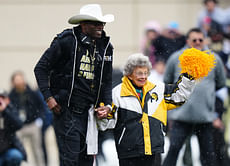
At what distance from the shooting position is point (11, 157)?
30.6 feet

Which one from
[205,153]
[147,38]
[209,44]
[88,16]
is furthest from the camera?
[147,38]

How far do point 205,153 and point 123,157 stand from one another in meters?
2.15

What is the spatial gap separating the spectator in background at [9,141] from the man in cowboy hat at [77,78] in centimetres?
223

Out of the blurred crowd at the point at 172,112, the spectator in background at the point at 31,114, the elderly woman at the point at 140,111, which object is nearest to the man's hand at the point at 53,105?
the elderly woman at the point at 140,111

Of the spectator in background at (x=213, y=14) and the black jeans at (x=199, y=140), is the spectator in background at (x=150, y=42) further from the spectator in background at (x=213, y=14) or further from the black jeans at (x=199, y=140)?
the black jeans at (x=199, y=140)

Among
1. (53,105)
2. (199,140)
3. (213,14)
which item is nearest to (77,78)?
(53,105)

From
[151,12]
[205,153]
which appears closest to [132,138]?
[205,153]

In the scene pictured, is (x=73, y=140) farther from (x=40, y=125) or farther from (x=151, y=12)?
(x=151, y=12)

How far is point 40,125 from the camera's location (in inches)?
472

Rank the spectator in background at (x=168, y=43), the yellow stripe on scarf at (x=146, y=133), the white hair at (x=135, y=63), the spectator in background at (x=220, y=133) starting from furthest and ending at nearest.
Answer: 1. the spectator in background at (x=168, y=43)
2. the spectator in background at (x=220, y=133)
3. the white hair at (x=135, y=63)
4. the yellow stripe on scarf at (x=146, y=133)

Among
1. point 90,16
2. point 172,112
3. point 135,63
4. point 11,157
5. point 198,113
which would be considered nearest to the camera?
point 90,16

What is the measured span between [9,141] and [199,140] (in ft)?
9.05

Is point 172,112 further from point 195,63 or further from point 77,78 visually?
point 77,78

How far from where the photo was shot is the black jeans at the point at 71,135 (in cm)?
712
